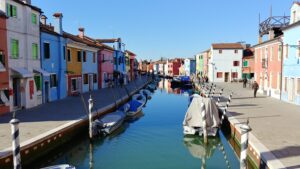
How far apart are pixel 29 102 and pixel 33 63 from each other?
3118 mm

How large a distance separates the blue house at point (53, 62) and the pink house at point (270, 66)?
811 inches

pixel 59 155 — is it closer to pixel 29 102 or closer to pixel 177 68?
pixel 29 102

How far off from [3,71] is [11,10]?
4.29 m

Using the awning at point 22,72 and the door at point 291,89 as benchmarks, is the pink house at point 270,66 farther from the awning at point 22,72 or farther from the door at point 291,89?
Result: the awning at point 22,72

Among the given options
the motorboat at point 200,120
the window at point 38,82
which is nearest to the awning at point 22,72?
the window at point 38,82

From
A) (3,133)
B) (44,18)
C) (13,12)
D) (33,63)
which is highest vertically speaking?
(44,18)

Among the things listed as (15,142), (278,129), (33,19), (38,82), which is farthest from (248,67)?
(15,142)

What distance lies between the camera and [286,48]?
2566 cm

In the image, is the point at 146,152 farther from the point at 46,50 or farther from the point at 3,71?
the point at 46,50

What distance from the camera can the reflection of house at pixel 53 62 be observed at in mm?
24453

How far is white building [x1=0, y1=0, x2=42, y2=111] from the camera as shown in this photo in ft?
64.2

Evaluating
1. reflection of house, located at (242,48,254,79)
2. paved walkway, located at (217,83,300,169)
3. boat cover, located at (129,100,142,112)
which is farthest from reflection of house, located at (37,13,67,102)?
reflection of house, located at (242,48,254,79)

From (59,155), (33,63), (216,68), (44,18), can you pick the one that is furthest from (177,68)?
(59,155)

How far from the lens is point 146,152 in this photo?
14.1m
